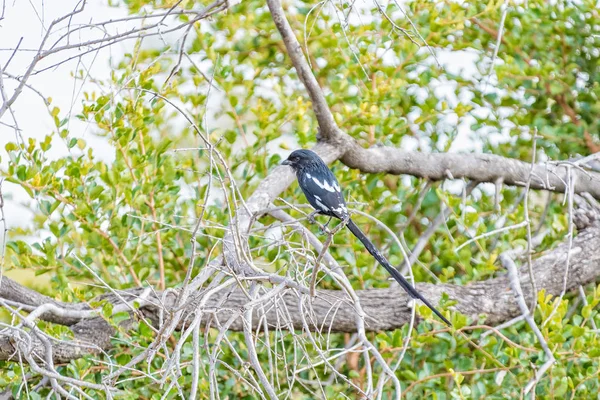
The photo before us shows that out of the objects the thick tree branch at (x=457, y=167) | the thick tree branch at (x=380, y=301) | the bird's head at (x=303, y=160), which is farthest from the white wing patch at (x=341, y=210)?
the thick tree branch at (x=457, y=167)

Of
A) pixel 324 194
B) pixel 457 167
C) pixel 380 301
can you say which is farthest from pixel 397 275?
pixel 457 167

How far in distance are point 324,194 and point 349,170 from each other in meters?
0.53

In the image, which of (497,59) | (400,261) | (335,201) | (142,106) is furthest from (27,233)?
(497,59)

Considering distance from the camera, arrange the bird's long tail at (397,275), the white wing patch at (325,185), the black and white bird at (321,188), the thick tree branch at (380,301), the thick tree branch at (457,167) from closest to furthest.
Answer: the thick tree branch at (380,301) < the bird's long tail at (397,275) < the black and white bird at (321,188) < the white wing patch at (325,185) < the thick tree branch at (457,167)

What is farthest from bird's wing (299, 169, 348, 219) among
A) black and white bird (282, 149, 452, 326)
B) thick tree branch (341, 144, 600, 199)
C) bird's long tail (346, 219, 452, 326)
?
thick tree branch (341, 144, 600, 199)

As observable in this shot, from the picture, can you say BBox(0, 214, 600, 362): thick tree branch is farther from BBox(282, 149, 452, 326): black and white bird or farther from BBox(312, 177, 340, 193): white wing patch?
BBox(312, 177, 340, 193): white wing patch

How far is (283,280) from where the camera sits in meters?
2.60

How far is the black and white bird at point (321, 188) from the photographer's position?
12.0 ft

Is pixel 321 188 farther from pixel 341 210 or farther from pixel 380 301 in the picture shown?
pixel 380 301

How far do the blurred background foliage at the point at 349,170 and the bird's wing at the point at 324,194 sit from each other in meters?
0.26

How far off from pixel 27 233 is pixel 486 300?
2.13 m

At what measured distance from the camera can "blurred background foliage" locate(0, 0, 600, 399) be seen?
11.8 ft

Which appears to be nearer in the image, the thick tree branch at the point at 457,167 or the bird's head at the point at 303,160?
the bird's head at the point at 303,160

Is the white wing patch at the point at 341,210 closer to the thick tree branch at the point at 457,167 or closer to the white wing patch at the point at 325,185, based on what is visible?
the white wing patch at the point at 325,185
